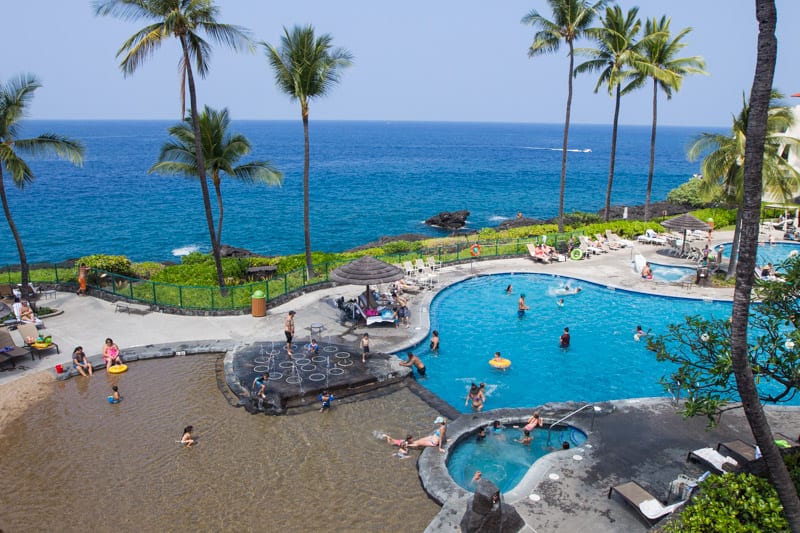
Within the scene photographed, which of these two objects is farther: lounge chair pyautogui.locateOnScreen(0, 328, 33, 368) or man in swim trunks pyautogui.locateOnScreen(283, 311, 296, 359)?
man in swim trunks pyautogui.locateOnScreen(283, 311, 296, 359)

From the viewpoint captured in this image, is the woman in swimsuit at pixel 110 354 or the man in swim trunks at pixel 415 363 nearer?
the man in swim trunks at pixel 415 363

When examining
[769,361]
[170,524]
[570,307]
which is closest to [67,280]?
[170,524]

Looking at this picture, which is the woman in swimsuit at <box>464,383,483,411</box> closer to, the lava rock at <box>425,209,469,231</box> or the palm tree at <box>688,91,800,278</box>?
the palm tree at <box>688,91,800,278</box>

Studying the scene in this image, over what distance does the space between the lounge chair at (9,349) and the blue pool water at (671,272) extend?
27.6 metres

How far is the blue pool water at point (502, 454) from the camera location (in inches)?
488

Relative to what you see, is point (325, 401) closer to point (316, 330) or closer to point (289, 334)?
point (289, 334)

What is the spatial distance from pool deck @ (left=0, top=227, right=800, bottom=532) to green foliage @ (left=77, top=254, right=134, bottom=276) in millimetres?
1733

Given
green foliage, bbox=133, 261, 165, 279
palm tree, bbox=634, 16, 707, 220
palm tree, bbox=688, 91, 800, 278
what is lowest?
green foliage, bbox=133, 261, 165, 279

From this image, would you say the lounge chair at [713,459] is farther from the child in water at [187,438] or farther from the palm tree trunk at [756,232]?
the child in water at [187,438]

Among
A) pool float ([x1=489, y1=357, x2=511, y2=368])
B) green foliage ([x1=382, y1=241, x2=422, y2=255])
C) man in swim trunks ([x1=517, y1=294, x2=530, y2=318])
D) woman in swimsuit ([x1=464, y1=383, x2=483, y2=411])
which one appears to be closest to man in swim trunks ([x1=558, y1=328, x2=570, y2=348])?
pool float ([x1=489, y1=357, x2=511, y2=368])

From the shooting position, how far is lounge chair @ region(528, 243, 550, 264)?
30.8m

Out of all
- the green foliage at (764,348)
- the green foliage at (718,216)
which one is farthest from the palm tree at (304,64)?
the green foliage at (718,216)

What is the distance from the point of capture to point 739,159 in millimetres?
24969

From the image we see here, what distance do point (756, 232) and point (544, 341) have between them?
14230 millimetres
